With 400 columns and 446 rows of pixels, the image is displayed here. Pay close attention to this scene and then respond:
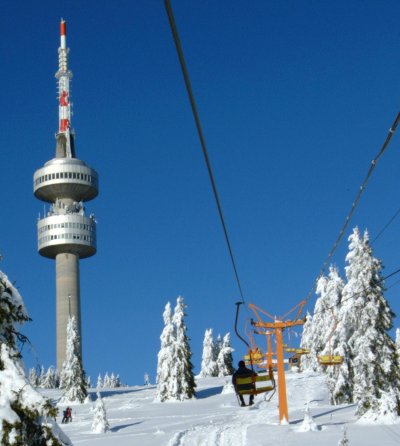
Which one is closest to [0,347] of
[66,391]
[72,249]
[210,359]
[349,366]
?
[349,366]

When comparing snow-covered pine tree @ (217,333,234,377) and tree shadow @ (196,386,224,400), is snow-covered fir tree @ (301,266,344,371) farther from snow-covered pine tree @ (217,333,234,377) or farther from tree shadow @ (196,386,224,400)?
snow-covered pine tree @ (217,333,234,377)

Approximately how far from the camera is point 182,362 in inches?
3408

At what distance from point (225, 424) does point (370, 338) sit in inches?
417

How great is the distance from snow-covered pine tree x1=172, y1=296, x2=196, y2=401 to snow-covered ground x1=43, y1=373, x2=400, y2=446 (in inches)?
68.2

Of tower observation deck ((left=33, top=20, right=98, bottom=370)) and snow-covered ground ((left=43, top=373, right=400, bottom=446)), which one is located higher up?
tower observation deck ((left=33, top=20, right=98, bottom=370))

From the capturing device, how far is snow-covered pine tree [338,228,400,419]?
47469 millimetres

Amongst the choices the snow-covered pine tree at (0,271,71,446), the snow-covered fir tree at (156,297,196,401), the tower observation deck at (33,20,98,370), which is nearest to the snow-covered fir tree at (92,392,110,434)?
the snow-covered fir tree at (156,297,196,401)

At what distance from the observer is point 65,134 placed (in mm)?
166875

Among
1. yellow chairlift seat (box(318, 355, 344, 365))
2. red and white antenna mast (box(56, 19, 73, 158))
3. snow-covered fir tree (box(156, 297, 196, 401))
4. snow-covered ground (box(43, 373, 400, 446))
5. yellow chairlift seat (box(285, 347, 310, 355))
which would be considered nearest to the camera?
snow-covered ground (box(43, 373, 400, 446))

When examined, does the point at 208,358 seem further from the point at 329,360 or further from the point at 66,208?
the point at 329,360

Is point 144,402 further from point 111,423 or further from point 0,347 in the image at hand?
point 0,347

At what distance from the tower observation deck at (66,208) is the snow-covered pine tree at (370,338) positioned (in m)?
105

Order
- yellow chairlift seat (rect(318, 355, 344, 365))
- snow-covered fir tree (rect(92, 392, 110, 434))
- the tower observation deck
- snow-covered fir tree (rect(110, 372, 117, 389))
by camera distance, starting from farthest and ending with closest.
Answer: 1. snow-covered fir tree (rect(110, 372, 117, 389))
2. the tower observation deck
3. snow-covered fir tree (rect(92, 392, 110, 434))
4. yellow chairlift seat (rect(318, 355, 344, 365))

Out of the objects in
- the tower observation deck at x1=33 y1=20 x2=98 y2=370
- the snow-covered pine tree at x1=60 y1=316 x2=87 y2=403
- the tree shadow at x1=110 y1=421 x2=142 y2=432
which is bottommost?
the tree shadow at x1=110 y1=421 x2=142 y2=432
